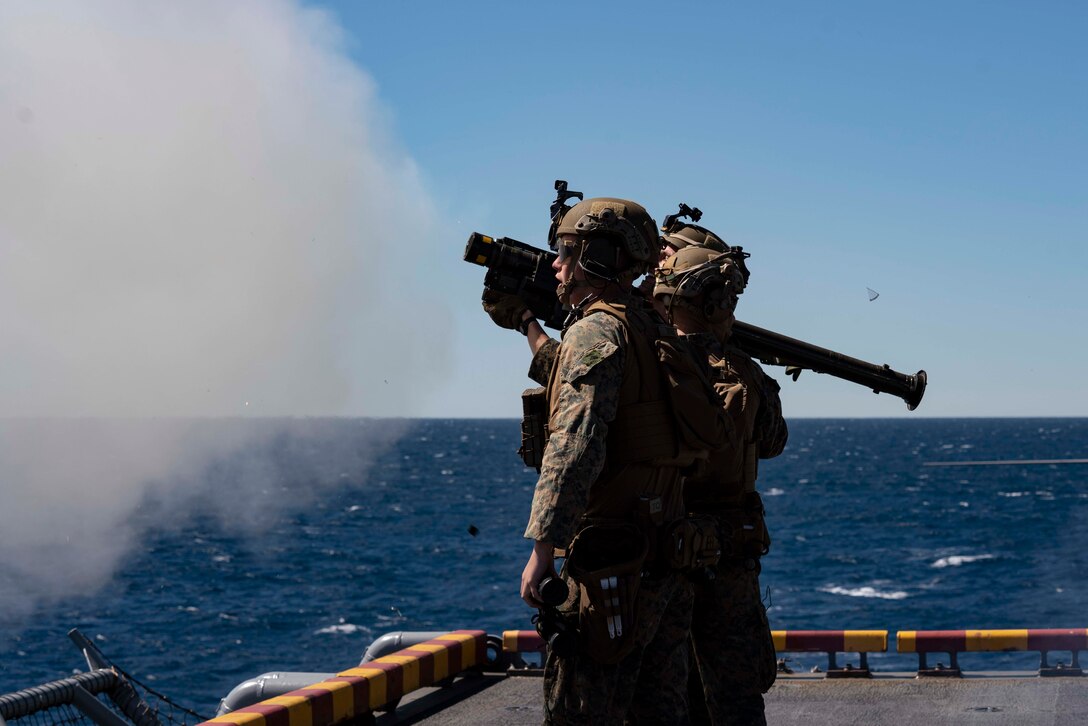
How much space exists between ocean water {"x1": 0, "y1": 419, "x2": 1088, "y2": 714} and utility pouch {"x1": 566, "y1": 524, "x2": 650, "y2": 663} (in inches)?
443

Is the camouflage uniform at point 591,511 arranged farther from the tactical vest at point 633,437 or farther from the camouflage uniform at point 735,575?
the camouflage uniform at point 735,575

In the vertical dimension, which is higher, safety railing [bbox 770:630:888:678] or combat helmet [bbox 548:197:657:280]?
combat helmet [bbox 548:197:657:280]

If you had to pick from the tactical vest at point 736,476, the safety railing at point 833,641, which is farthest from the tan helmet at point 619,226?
the safety railing at point 833,641

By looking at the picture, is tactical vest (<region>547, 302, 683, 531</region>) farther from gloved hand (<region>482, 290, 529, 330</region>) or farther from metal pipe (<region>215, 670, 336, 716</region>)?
metal pipe (<region>215, 670, 336, 716</region>)

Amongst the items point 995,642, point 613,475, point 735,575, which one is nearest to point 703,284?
point 735,575

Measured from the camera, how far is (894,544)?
64938 mm

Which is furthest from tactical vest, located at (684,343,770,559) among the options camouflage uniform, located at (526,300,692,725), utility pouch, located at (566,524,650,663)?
utility pouch, located at (566,524,650,663)

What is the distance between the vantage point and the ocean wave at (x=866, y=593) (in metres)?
47.1

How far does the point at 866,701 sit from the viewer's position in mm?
9820

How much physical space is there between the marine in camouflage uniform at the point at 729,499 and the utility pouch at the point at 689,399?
0.98m

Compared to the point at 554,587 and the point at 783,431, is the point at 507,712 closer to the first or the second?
the point at 783,431

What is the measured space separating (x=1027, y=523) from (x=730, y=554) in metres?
71.7

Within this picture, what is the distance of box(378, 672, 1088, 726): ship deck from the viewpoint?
30.0 ft

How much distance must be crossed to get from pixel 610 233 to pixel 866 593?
45052mm
